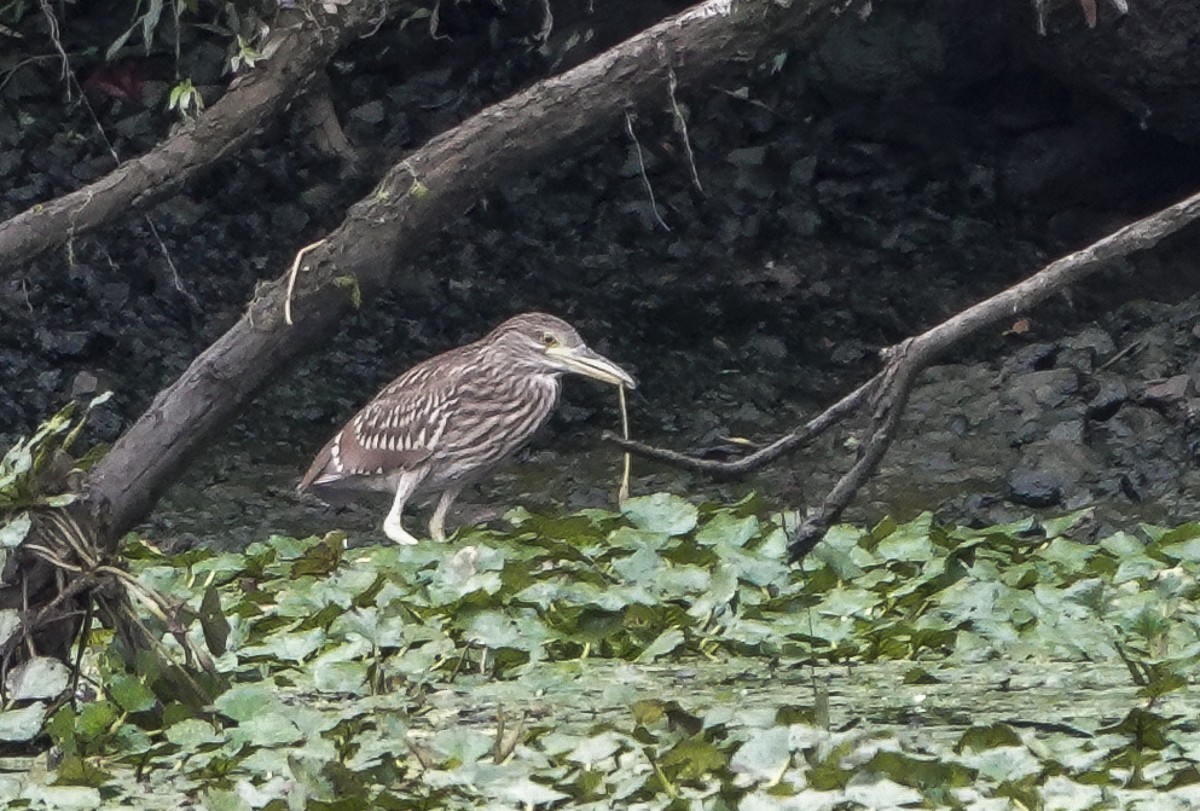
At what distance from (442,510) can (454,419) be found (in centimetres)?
41

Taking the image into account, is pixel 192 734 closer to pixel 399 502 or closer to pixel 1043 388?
pixel 399 502

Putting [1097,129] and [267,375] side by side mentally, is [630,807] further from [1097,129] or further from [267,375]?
[1097,129]

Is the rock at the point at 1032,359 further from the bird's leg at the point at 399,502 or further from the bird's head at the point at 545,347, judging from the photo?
the bird's leg at the point at 399,502

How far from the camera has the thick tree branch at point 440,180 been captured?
5773 mm

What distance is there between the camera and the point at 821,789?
4004 mm

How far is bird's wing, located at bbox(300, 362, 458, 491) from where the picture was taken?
8.87m

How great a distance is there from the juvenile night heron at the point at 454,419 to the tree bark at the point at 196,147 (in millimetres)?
2286

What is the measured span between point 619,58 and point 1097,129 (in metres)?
5.38

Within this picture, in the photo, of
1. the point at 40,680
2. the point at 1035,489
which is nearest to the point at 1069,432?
the point at 1035,489

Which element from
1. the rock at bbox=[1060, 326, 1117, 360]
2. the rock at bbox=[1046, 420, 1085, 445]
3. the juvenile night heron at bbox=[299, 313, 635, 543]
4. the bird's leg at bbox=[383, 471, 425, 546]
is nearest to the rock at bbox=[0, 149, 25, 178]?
the juvenile night heron at bbox=[299, 313, 635, 543]

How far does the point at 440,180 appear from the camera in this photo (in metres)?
6.06

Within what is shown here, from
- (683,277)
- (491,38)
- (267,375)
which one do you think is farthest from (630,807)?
(491,38)

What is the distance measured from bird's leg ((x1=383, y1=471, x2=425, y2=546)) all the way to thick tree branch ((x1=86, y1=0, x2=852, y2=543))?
8.44 ft

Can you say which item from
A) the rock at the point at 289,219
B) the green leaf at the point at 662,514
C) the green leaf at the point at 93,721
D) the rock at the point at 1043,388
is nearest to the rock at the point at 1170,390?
the rock at the point at 1043,388
